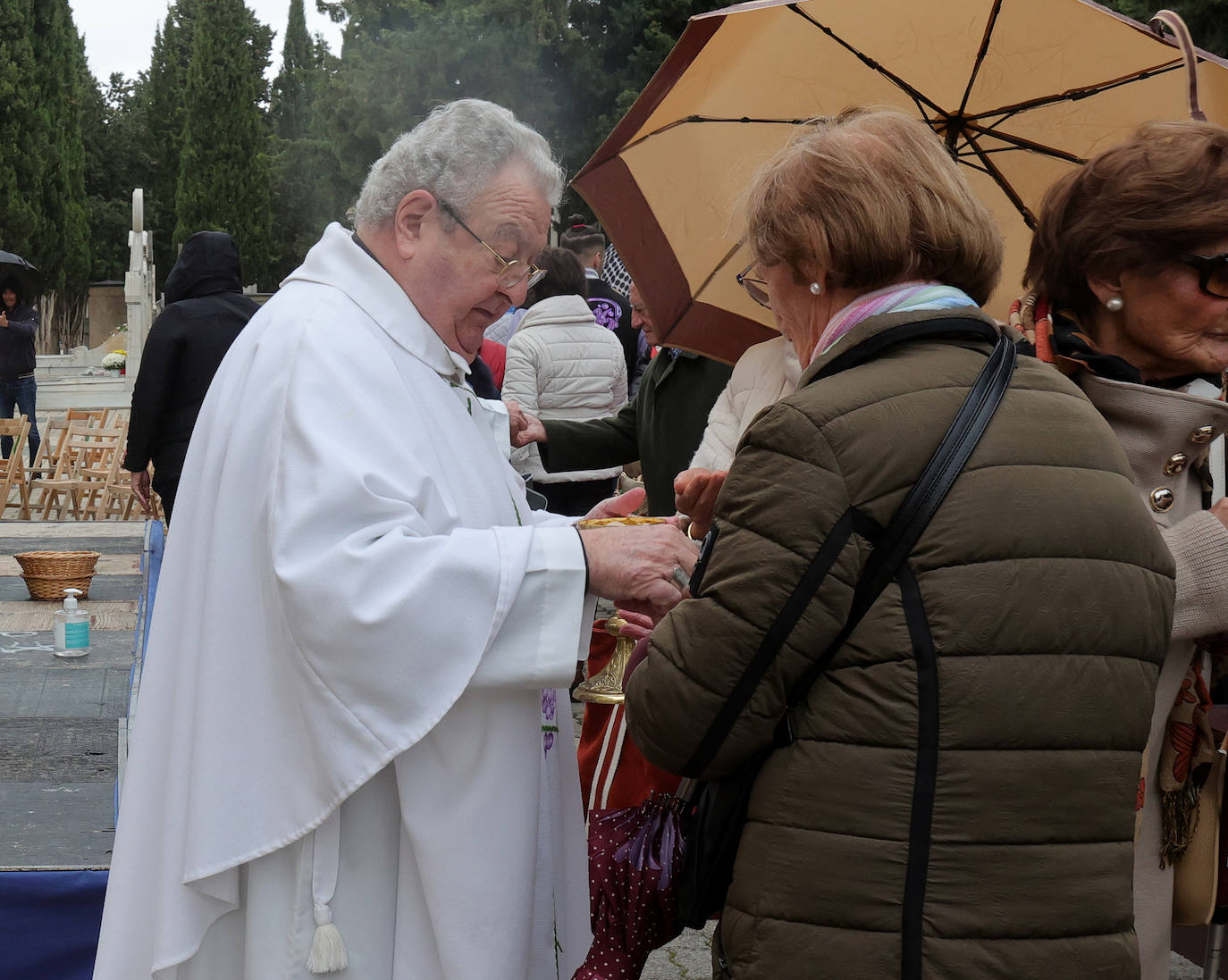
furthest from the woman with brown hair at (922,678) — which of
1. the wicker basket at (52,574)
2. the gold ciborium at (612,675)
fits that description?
the wicker basket at (52,574)

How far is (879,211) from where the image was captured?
1.64 m

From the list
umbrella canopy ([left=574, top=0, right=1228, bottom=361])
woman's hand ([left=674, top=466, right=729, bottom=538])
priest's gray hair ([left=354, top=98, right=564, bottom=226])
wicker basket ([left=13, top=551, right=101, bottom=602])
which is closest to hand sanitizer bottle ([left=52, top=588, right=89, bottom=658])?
wicker basket ([left=13, top=551, right=101, bottom=602])

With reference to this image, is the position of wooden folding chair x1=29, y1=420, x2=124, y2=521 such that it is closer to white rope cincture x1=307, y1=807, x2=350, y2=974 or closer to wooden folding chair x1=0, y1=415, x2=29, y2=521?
wooden folding chair x1=0, y1=415, x2=29, y2=521

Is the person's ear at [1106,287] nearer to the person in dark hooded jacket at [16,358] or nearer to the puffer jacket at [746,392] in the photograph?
the puffer jacket at [746,392]

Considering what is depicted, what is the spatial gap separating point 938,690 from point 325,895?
951mm

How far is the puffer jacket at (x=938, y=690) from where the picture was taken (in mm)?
1467

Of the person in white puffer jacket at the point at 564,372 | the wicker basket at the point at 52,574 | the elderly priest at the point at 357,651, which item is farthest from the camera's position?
the person in white puffer jacket at the point at 564,372

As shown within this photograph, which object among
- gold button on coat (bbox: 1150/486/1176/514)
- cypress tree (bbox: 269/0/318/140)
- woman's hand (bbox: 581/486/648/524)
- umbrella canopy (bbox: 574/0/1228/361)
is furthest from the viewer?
cypress tree (bbox: 269/0/318/140)

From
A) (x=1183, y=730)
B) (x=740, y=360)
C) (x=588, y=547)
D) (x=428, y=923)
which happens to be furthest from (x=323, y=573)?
(x=740, y=360)

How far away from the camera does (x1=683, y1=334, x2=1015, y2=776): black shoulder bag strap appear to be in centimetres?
147

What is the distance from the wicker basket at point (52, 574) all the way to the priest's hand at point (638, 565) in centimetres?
439

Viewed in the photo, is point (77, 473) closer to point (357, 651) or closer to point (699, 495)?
point (699, 495)

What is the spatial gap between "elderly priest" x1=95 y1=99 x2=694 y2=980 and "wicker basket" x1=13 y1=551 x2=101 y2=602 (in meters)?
4.03

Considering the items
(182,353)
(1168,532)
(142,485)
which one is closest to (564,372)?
(182,353)
